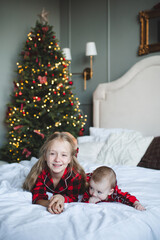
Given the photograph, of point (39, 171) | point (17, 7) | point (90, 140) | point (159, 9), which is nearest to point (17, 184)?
point (39, 171)

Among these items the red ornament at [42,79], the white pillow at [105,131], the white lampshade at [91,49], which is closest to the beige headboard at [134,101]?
the white pillow at [105,131]

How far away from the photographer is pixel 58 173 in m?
1.53

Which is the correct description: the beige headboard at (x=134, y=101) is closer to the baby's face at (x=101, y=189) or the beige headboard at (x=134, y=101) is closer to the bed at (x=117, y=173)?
the bed at (x=117, y=173)

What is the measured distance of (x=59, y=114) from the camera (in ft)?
11.6

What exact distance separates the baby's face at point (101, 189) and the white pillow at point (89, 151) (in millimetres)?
1207

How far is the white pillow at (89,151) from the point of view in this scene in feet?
8.68

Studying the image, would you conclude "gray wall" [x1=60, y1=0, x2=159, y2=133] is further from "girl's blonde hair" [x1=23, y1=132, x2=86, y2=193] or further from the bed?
"girl's blonde hair" [x1=23, y1=132, x2=86, y2=193]

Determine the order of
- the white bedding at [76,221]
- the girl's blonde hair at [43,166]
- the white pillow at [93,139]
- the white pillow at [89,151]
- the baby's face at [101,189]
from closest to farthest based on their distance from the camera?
the white bedding at [76,221], the baby's face at [101,189], the girl's blonde hair at [43,166], the white pillow at [89,151], the white pillow at [93,139]

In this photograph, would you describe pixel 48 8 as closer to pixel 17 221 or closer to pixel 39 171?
pixel 39 171

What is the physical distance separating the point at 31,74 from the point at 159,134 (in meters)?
1.84

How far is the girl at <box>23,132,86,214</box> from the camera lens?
1.46 metres

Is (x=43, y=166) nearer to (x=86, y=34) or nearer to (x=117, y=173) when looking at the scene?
(x=117, y=173)

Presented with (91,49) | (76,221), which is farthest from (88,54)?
(76,221)

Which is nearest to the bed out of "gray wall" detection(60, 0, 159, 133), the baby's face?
the baby's face
